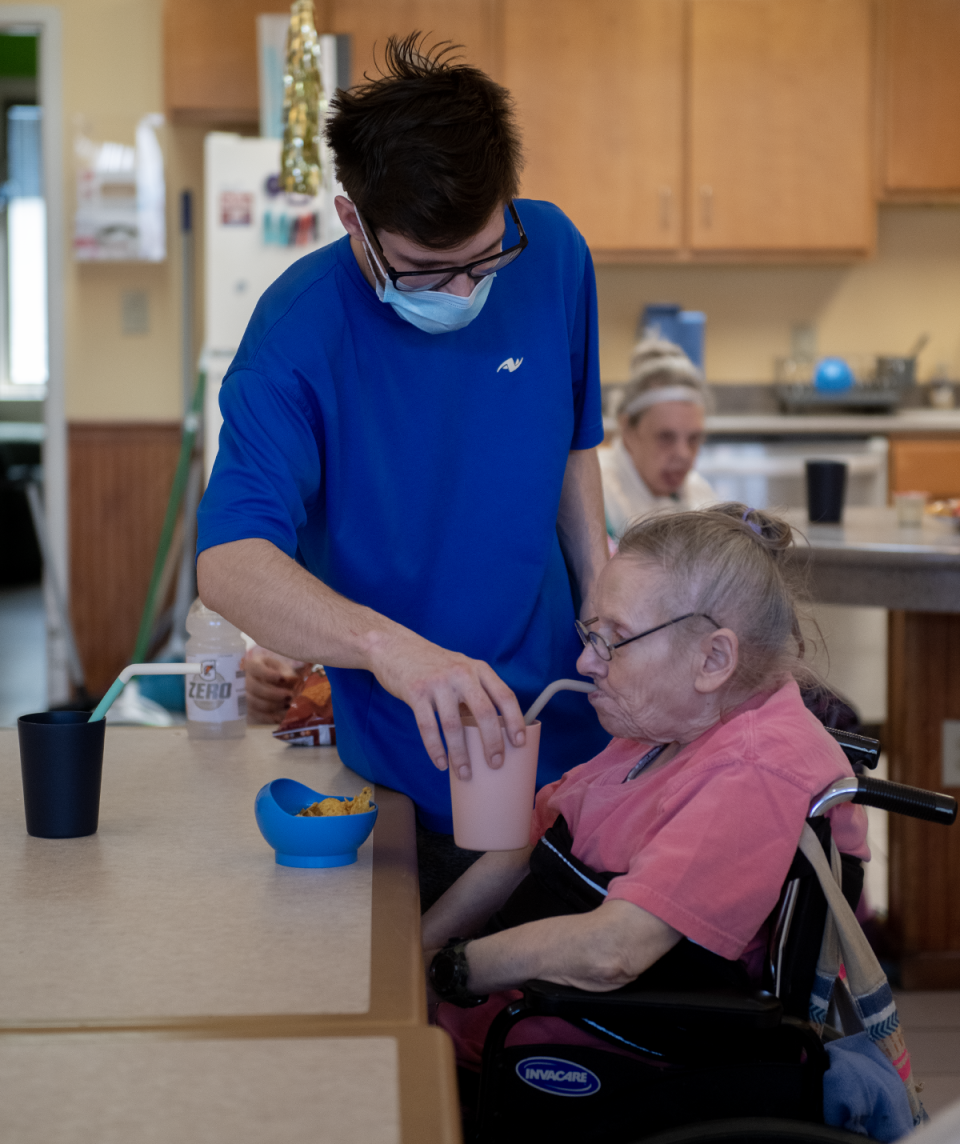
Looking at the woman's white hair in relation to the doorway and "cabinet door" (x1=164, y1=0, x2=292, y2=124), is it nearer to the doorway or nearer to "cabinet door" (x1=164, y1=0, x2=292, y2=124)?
"cabinet door" (x1=164, y1=0, x2=292, y2=124)

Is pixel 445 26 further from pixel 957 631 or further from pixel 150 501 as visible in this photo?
pixel 957 631

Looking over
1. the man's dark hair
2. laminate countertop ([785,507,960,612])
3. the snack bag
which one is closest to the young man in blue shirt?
the man's dark hair

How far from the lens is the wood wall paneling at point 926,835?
2.70 metres

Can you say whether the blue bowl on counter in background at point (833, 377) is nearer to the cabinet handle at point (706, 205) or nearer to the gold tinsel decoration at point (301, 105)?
the cabinet handle at point (706, 205)

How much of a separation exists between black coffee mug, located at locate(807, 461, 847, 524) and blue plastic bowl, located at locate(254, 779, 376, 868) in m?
2.11

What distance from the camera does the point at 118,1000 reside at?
2.66ft

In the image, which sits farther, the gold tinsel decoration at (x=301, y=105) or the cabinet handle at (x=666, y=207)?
the cabinet handle at (x=666, y=207)

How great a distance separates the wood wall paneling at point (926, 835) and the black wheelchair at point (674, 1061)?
172 cm

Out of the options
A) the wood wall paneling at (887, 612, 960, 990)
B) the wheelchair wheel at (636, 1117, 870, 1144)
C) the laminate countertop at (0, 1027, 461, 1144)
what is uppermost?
the laminate countertop at (0, 1027, 461, 1144)

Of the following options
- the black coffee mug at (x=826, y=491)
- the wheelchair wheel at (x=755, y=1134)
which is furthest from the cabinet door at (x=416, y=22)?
the wheelchair wheel at (x=755, y=1134)

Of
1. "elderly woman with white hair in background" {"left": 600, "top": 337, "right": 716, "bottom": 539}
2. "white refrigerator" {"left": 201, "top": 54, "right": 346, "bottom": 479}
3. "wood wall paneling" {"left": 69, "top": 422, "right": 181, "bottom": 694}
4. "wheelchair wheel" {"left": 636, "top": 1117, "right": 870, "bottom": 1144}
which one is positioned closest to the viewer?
"wheelchair wheel" {"left": 636, "top": 1117, "right": 870, "bottom": 1144}

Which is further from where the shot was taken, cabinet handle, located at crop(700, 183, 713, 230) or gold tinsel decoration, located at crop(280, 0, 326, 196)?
cabinet handle, located at crop(700, 183, 713, 230)

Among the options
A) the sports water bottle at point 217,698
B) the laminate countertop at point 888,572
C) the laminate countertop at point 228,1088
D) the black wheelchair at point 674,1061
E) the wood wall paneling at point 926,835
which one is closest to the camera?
the laminate countertop at point 228,1088

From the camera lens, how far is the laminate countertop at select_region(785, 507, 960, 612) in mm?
2404
